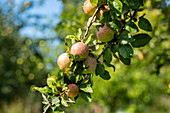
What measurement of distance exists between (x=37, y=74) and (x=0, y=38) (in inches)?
74.6

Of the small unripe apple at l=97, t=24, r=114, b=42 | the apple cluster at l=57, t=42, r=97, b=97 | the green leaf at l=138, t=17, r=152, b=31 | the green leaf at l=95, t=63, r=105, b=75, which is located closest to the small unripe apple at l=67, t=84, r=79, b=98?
the apple cluster at l=57, t=42, r=97, b=97

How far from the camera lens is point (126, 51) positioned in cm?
69

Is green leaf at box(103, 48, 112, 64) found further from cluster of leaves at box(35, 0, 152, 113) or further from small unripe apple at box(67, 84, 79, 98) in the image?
small unripe apple at box(67, 84, 79, 98)

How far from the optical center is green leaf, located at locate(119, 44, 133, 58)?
68 centimetres

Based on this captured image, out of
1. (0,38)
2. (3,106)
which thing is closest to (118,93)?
(0,38)

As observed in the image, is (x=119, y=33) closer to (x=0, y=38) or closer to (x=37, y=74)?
(x=0, y=38)

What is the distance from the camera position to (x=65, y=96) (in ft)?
2.26

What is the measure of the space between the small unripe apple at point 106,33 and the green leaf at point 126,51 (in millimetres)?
58

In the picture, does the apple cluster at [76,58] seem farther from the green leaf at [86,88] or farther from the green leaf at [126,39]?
the green leaf at [126,39]

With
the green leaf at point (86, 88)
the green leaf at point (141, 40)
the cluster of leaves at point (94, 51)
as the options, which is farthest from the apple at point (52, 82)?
the green leaf at point (141, 40)

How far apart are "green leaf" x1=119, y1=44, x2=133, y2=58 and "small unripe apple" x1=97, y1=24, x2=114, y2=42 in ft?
0.19

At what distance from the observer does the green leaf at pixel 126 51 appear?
68 centimetres

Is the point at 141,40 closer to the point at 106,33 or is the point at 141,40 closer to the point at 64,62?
the point at 106,33

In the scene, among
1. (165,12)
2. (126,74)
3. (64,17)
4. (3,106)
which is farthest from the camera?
(3,106)
